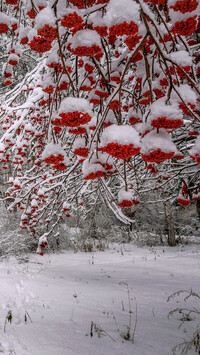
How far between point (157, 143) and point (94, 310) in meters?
2.95

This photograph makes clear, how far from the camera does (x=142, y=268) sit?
659 cm

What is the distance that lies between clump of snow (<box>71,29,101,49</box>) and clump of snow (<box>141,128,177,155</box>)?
377 mm

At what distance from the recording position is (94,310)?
3.31 metres

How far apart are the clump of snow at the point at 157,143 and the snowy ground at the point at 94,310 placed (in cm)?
193

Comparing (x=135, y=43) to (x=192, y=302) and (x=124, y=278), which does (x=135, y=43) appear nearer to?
(x=192, y=302)

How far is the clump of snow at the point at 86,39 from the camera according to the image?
970mm

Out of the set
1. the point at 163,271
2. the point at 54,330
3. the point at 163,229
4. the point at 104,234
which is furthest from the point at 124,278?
the point at 104,234

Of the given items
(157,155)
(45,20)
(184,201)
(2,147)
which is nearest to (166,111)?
(157,155)

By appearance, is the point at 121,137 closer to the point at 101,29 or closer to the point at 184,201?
the point at 101,29

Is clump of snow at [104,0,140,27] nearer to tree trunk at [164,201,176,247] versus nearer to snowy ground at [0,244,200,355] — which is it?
snowy ground at [0,244,200,355]

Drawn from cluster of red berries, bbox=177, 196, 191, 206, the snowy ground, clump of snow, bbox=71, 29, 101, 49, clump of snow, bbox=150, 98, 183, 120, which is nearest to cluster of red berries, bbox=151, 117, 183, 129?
clump of snow, bbox=150, 98, 183, 120

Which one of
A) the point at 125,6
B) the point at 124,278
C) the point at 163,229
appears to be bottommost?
the point at 124,278

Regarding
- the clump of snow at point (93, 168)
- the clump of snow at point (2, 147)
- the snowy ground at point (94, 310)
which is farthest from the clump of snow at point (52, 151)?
the clump of snow at point (2, 147)

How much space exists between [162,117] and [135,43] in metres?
0.38
